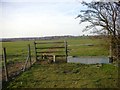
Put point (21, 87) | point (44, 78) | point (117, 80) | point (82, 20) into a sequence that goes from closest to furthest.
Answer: point (21, 87)
point (117, 80)
point (44, 78)
point (82, 20)

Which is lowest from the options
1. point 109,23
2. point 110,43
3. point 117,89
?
point 117,89

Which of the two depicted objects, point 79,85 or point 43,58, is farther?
point 43,58

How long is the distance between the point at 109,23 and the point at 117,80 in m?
4.71

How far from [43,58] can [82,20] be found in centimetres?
331

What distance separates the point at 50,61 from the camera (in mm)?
12234

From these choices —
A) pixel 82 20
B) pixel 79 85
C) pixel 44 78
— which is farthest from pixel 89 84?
pixel 82 20

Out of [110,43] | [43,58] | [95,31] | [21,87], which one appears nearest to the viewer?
[21,87]

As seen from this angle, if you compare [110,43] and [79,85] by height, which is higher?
[110,43]

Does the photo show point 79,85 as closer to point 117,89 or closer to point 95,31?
point 117,89

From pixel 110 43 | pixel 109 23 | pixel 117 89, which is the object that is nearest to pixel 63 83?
pixel 117 89

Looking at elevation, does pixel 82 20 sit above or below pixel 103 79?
above

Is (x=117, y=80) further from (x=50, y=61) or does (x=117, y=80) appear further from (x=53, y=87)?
(x=50, y=61)

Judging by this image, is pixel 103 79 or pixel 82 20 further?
pixel 82 20

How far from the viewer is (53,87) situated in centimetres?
670
